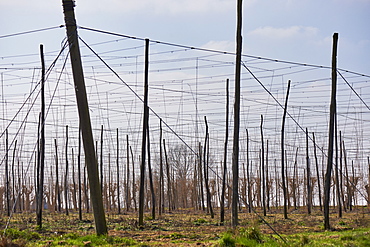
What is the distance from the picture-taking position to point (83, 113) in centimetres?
1010

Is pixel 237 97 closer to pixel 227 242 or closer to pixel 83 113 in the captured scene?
pixel 83 113

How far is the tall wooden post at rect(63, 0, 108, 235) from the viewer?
10.1m

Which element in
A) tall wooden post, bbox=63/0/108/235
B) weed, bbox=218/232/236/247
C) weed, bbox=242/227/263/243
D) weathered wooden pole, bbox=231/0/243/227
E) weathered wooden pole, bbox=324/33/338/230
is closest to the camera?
weed, bbox=218/232/236/247

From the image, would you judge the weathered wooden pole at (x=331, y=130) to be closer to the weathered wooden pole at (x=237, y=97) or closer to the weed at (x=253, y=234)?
the weathered wooden pole at (x=237, y=97)

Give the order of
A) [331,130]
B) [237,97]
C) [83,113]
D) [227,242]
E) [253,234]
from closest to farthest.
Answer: [227,242]
[253,234]
[83,113]
[237,97]
[331,130]

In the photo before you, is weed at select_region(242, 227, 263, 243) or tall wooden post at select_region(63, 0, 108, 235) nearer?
weed at select_region(242, 227, 263, 243)

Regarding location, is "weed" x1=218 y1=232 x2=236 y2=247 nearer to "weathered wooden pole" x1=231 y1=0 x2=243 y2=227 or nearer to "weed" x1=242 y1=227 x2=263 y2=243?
"weed" x1=242 y1=227 x2=263 y2=243

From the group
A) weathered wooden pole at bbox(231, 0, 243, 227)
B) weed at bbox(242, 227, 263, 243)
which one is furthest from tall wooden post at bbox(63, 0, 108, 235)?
weathered wooden pole at bbox(231, 0, 243, 227)

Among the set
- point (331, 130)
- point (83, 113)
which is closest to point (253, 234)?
point (83, 113)

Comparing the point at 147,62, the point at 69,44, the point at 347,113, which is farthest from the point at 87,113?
the point at 347,113

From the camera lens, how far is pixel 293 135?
31.3 m

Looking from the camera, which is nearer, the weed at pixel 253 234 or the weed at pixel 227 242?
the weed at pixel 227 242

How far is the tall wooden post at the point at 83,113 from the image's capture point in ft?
33.0

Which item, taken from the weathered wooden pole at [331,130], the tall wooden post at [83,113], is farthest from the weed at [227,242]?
the weathered wooden pole at [331,130]
